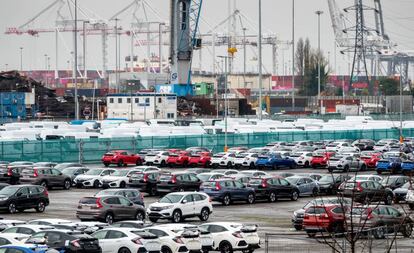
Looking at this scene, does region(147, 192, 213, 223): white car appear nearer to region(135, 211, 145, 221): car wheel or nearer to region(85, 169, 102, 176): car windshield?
region(135, 211, 145, 221): car wheel

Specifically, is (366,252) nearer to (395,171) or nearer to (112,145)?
(395,171)

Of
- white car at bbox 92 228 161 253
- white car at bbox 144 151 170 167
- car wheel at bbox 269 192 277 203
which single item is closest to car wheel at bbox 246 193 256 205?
car wheel at bbox 269 192 277 203

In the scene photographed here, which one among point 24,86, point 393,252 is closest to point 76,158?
point 393,252

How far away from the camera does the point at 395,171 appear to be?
195 ft

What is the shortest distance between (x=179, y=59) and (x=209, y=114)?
8.92 m

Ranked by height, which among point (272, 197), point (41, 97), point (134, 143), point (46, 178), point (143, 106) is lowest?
point (272, 197)

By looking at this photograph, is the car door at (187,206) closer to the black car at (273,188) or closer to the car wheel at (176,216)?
the car wheel at (176,216)

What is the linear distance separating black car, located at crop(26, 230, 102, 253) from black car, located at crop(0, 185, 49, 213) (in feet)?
42.5

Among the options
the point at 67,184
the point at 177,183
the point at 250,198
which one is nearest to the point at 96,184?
the point at 67,184

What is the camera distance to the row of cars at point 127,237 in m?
28.0

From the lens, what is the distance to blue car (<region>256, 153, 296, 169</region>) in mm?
65062

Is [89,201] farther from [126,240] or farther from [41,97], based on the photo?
[41,97]

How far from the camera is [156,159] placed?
2653 inches

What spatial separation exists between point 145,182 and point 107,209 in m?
11.4
